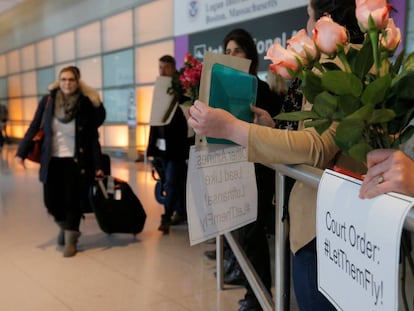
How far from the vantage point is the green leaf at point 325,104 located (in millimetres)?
849

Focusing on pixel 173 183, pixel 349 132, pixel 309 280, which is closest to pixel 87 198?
pixel 173 183

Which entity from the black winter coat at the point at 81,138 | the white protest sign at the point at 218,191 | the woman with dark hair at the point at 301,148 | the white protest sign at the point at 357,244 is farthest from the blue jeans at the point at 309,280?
the black winter coat at the point at 81,138

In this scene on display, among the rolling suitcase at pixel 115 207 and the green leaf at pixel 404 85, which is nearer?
the green leaf at pixel 404 85

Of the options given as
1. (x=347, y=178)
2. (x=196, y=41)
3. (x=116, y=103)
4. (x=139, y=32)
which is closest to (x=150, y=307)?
(x=347, y=178)

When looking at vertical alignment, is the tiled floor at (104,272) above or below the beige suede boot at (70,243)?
below

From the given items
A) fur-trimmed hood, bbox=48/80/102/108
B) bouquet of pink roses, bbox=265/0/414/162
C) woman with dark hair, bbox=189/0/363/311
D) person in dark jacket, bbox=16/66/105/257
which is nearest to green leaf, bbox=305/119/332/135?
bouquet of pink roses, bbox=265/0/414/162

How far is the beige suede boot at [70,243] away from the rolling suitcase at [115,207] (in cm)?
23

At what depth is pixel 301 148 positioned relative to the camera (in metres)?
1.16

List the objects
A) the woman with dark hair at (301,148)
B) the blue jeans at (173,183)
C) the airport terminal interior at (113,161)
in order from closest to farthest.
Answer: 1. the woman with dark hair at (301,148)
2. the airport terminal interior at (113,161)
3. the blue jeans at (173,183)

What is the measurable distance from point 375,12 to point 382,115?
18 cm

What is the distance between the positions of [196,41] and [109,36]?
3.58 m

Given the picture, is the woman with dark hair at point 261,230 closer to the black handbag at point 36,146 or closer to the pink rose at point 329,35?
the pink rose at point 329,35

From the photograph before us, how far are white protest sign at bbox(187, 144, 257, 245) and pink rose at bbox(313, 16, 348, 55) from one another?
767 mm

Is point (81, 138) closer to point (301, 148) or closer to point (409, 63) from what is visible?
point (301, 148)
